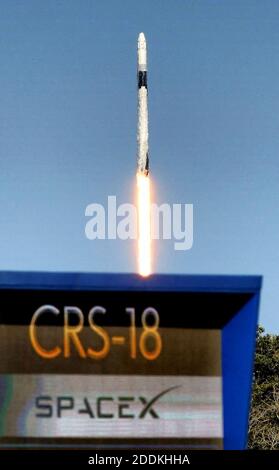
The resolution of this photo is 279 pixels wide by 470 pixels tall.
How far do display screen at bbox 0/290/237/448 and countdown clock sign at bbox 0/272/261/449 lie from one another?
0.05 ft

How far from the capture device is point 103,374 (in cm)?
1567

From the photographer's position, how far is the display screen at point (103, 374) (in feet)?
51.0

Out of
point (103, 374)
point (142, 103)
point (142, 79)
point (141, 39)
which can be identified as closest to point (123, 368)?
point (103, 374)

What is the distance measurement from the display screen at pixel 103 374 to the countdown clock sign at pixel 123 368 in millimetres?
17

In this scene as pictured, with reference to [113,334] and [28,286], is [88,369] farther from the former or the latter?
[28,286]

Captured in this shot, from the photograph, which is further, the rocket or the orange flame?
the rocket

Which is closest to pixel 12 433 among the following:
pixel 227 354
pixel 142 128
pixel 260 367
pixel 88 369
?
pixel 88 369

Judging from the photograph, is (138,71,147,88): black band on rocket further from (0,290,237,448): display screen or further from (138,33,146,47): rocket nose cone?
(0,290,237,448): display screen

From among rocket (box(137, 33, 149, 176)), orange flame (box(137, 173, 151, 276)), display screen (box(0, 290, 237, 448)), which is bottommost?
display screen (box(0, 290, 237, 448))

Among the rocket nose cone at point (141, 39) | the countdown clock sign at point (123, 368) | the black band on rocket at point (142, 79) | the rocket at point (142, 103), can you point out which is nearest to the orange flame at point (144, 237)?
the rocket at point (142, 103)

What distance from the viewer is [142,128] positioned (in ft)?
164

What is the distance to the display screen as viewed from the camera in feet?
51.0

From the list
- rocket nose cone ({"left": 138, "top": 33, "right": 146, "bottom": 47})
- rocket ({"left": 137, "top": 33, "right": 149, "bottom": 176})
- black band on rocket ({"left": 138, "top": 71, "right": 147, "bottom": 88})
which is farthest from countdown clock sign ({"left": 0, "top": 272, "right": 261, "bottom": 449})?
rocket nose cone ({"left": 138, "top": 33, "right": 146, "bottom": 47})

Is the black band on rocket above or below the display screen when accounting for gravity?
above
